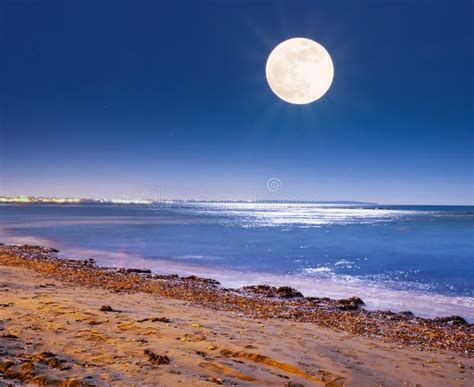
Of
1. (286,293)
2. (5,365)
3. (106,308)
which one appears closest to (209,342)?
(5,365)

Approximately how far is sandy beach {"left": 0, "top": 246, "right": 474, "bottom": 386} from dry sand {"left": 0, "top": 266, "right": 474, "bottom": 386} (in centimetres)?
2

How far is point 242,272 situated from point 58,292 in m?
13.1

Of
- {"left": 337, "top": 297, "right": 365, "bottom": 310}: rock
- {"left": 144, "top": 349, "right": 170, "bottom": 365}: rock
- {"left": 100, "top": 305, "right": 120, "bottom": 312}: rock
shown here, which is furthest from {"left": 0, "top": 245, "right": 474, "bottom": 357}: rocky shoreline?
{"left": 144, "top": 349, "right": 170, "bottom": 365}: rock

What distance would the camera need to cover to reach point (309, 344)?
Result: 8289 millimetres

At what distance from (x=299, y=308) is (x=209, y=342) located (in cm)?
634

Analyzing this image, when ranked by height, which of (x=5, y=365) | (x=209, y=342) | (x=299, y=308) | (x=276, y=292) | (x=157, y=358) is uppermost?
(x=5, y=365)

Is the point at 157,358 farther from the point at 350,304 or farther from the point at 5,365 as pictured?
the point at 350,304

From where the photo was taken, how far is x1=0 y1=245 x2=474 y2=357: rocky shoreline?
9977 millimetres

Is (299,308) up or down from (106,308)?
down

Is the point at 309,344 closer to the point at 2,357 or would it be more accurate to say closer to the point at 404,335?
the point at 404,335

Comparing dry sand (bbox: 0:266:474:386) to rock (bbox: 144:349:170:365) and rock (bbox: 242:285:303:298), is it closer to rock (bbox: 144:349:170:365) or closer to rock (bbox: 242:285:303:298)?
rock (bbox: 144:349:170:365)

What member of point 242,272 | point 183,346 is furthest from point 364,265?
point 183,346

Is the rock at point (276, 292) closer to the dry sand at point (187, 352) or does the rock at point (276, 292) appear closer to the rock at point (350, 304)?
the rock at point (350, 304)

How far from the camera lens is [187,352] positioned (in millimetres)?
6711
